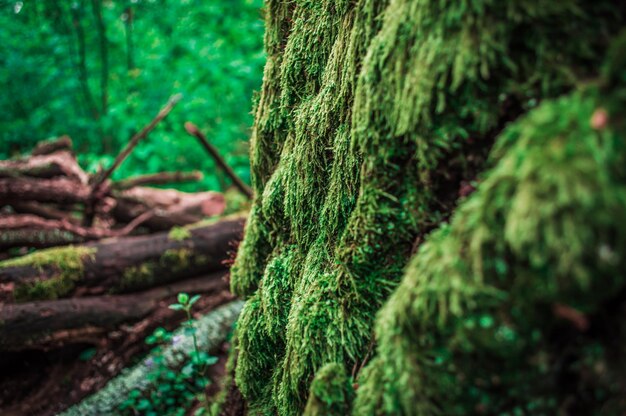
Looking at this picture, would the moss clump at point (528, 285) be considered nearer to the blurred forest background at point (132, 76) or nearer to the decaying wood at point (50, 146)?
the decaying wood at point (50, 146)

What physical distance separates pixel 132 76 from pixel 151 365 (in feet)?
27.2

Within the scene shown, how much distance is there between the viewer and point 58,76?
1045 centimetres

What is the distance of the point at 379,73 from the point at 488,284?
2.43ft

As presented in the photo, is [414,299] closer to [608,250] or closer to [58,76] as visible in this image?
[608,250]

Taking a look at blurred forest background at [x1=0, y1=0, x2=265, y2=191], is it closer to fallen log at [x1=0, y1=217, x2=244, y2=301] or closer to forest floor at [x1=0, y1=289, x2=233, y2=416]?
fallen log at [x1=0, y1=217, x2=244, y2=301]

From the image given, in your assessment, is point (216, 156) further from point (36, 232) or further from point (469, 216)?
point (469, 216)

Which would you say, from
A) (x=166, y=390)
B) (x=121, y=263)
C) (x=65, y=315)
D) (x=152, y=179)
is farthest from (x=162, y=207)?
(x=166, y=390)

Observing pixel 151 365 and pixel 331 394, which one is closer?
pixel 331 394

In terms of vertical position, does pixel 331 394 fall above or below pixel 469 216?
below

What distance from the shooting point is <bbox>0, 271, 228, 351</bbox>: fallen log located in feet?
11.3

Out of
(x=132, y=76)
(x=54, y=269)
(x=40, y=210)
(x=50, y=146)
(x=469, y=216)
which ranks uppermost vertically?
(x=132, y=76)

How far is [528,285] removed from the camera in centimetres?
92

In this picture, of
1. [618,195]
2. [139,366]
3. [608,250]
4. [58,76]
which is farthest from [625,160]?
[58,76]

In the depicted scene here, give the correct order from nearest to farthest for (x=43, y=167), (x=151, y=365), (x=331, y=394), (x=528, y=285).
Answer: (x=528, y=285) < (x=331, y=394) < (x=151, y=365) < (x=43, y=167)
